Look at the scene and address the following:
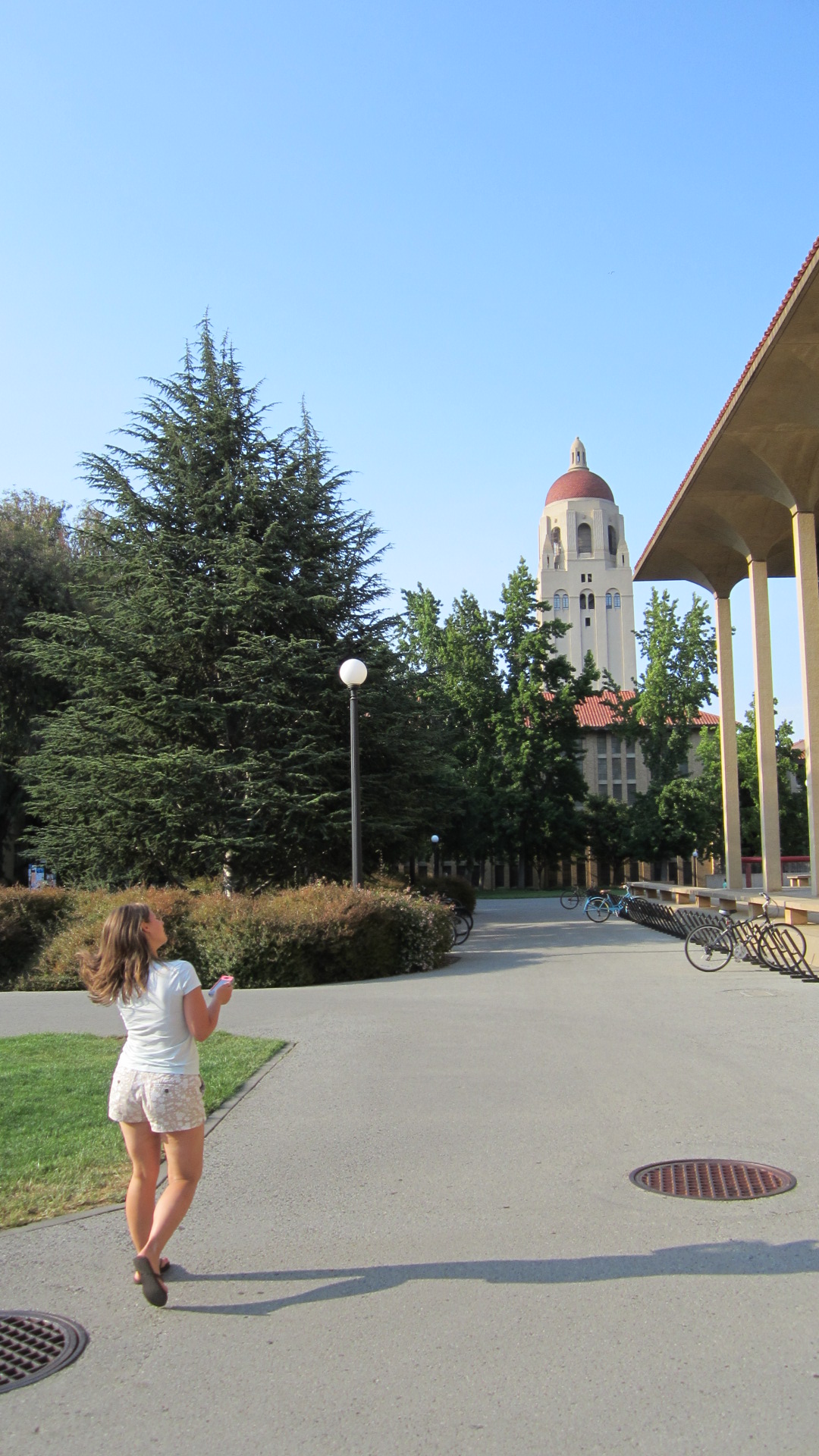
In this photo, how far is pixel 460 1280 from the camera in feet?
14.8

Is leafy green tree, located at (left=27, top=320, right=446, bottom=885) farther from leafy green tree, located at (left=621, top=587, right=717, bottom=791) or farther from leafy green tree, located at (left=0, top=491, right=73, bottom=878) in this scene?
leafy green tree, located at (left=621, top=587, right=717, bottom=791)

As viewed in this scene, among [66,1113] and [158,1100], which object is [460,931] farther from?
[158,1100]

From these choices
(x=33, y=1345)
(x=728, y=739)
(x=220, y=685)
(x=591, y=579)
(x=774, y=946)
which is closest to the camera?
(x=33, y=1345)

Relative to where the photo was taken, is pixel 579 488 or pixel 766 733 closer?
pixel 766 733

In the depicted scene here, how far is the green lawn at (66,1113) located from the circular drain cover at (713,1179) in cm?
278

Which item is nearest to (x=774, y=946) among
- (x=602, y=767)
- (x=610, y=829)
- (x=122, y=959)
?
(x=122, y=959)

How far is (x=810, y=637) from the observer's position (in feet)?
68.0

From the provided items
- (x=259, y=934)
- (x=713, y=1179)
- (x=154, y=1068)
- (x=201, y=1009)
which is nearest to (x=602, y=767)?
(x=259, y=934)

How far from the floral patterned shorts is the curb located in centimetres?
80

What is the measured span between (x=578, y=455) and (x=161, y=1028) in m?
121

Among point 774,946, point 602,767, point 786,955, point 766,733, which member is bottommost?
point 786,955

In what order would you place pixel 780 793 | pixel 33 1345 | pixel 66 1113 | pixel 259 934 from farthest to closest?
pixel 780 793, pixel 259 934, pixel 66 1113, pixel 33 1345

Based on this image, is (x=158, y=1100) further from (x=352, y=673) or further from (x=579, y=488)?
(x=579, y=488)

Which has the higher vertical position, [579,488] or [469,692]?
[579,488]
